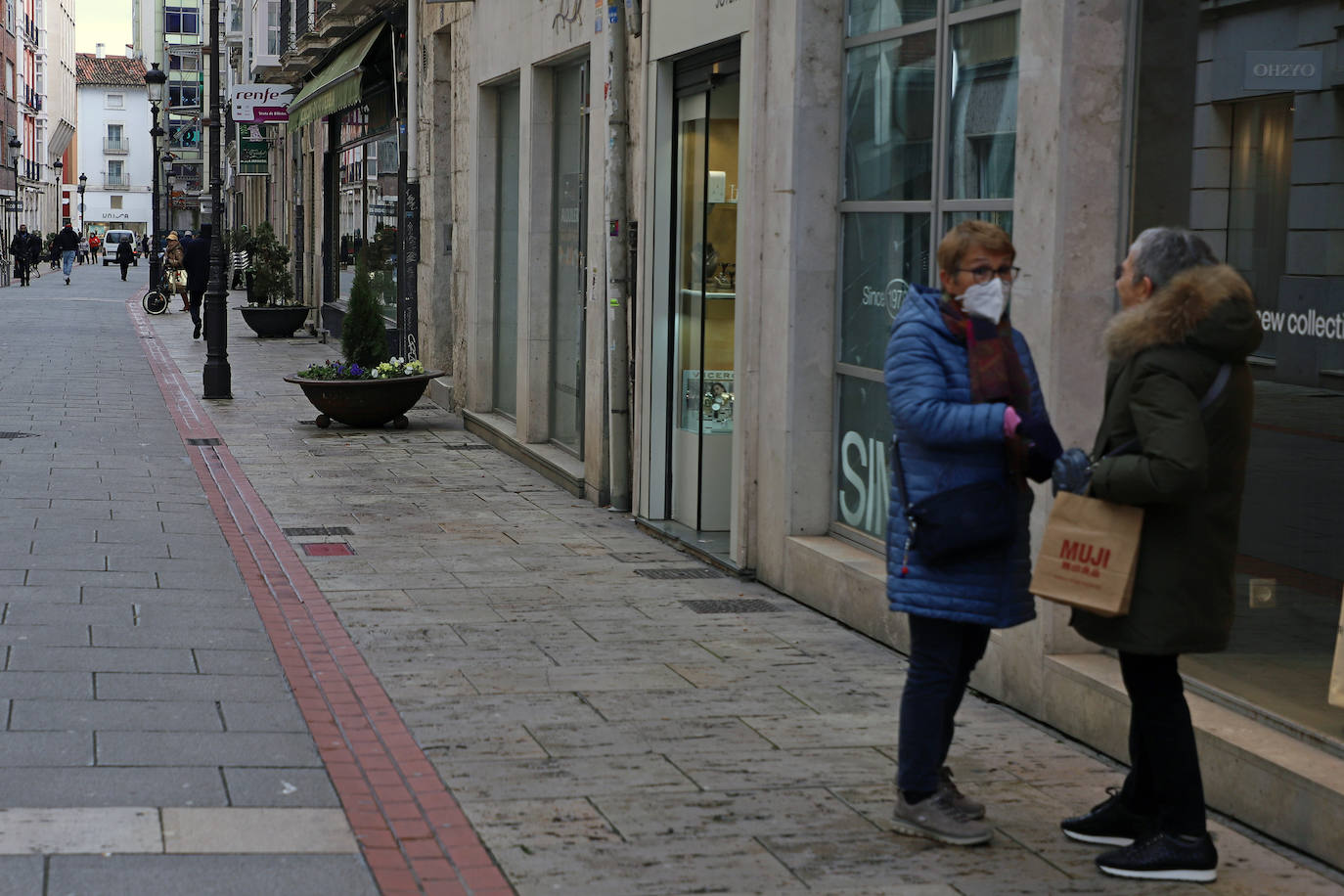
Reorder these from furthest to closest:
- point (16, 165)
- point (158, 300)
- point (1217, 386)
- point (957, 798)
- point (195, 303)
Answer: point (16, 165) < point (158, 300) < point (195, 303) < point (957, 798) < point (1217, 386)

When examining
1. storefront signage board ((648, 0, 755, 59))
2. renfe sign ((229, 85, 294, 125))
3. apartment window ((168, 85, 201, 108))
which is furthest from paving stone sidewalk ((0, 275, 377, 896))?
apartment window ((168, 85, 201, 108))

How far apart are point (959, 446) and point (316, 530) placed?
21.4 feet

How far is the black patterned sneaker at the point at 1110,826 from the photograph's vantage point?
16.8ft

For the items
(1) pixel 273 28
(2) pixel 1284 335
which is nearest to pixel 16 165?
(1) pixel 273 28

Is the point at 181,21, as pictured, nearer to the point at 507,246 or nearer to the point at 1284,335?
the point at 507,246

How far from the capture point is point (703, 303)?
10742 millimetres

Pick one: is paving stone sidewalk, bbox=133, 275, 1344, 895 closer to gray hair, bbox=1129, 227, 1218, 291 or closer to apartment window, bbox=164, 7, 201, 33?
gray hair, bbox=1129, 227, 1218, 291

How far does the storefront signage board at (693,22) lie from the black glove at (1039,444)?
481 cm

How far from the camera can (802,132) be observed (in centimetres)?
884

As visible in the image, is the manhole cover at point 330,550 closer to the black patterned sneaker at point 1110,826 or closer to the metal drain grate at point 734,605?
the metal drain grate at point 734,605

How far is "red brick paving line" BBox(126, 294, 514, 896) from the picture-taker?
4.93 meters

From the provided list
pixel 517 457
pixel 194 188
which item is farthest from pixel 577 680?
pixel 194 188

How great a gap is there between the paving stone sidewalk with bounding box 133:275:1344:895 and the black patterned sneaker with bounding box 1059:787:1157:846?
0.07 meters

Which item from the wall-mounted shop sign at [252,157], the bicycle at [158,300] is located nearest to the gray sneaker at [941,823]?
the bicycle at [158,300]
